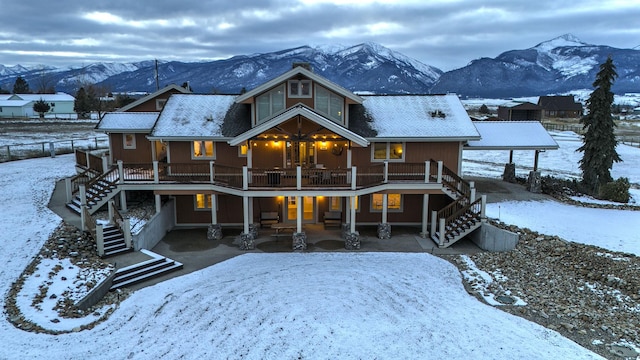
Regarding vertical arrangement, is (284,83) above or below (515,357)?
above

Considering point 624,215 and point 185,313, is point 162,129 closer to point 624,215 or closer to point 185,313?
point 185,313

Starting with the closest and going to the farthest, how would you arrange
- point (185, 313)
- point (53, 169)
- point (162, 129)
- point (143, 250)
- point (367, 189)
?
point (185, 313) → point (143, 250) → point (367, 189) → point (162, 129) → point (53, 169)

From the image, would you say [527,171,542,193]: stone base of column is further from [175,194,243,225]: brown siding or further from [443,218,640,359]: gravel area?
[175,194,243,225]: brown siding

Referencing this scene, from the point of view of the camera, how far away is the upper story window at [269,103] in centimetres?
2128

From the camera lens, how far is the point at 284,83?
21.1m

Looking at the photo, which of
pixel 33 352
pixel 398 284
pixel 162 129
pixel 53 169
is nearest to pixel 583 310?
pixel 398 284

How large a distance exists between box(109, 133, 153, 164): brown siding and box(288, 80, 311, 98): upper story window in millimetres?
9586

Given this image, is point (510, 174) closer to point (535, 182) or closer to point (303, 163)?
point (535, 182)

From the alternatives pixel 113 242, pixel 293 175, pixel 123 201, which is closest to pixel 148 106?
pixel 123 201

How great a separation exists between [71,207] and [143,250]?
6.22m

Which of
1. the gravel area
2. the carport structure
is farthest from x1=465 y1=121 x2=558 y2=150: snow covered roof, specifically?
the gravel area

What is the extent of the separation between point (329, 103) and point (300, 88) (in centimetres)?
168

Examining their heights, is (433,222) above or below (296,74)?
below

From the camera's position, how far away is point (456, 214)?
64.6ft
